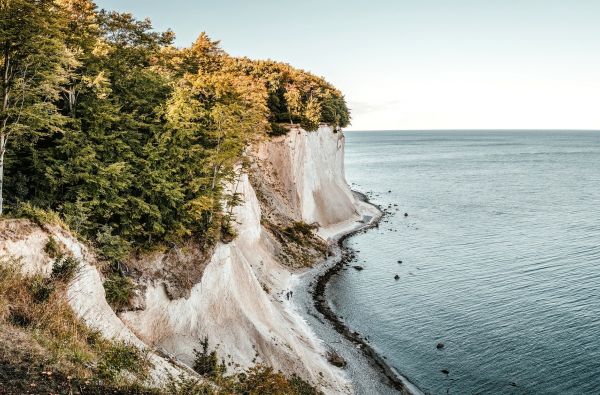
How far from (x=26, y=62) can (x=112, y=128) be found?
22.0 feet

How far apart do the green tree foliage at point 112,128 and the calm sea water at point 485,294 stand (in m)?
19.7

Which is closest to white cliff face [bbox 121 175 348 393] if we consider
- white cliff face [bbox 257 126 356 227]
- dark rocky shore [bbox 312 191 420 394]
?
dark rocky shore [bbox 312 191 420 394]

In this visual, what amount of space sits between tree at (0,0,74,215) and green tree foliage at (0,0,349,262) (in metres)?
0.05

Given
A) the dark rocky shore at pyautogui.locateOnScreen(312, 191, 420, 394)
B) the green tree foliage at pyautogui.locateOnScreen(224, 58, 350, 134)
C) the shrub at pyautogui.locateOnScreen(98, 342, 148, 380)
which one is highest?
the green tree foliage at pyautogui.locateOnScreen(224, 58, 350, 134)

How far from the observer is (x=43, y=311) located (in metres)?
14.6

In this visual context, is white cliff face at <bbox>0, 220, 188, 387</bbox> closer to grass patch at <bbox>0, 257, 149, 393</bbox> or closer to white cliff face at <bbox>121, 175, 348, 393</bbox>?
grass patch at <bbox>0, 257, 149, 393</bbox>

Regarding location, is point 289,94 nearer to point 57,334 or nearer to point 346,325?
point 346,325

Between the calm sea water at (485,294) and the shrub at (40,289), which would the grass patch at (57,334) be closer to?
the shrub at (40,289)

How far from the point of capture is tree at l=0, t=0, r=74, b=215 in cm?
1714

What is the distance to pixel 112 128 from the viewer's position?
25.0m

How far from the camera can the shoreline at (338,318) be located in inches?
1280

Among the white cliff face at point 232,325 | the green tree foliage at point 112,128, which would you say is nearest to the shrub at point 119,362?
the white cliff face at point 232,325

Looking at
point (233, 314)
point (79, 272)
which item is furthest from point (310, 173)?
point (79, 272)

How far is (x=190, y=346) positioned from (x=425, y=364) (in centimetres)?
1932
